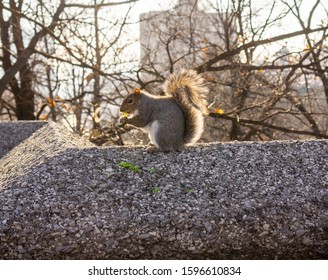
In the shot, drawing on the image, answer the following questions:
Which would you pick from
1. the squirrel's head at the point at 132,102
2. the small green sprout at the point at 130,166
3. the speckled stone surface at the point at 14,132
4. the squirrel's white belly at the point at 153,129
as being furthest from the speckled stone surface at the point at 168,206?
the speckled stone surface at the point at 14,132

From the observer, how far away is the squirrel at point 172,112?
418 cm

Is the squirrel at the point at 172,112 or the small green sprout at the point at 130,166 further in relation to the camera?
the squirrel at the point at 172,112

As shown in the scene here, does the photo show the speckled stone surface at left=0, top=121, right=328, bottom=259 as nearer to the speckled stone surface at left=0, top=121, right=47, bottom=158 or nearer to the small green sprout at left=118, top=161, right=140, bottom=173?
the small green sprout at left=118, top=161, right=140, bottom=173

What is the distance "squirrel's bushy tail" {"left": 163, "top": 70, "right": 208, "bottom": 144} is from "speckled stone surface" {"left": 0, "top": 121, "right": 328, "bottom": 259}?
0.62 ft

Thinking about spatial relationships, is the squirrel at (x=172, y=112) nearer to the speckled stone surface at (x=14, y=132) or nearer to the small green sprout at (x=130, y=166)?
the small green sprout at (x=130, y=166)

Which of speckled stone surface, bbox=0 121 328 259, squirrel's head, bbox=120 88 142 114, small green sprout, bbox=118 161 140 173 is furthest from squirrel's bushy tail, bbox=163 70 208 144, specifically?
small green sprout, bbox=118 161 140 173

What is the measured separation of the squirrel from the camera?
418cm

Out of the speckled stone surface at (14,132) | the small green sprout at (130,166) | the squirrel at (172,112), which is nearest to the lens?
the small green sprout at (130,166)

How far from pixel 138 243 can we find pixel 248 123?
418cm

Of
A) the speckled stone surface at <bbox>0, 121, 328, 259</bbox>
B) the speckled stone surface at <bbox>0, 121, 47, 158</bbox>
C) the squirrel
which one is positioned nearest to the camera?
the speckled stone surface at <bbox>0, 121, 328, 259</bbox>

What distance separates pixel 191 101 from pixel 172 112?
0.19 metres

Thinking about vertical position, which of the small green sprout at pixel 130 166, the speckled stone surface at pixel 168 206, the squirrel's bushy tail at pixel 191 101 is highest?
the squirrel's bushy tail at pixel 191 101

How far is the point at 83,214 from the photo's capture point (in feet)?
11.6

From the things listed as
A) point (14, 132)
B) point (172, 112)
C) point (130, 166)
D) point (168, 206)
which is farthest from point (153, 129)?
point (14, 132)
